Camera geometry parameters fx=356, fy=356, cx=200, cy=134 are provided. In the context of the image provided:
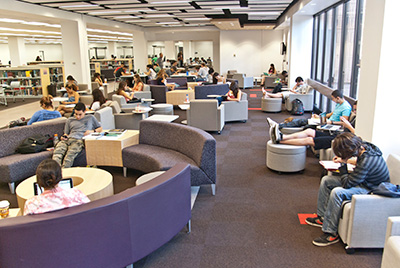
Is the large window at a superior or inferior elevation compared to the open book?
superior

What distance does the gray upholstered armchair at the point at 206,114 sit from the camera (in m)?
8.23

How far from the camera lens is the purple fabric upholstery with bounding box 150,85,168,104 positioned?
1195 cm

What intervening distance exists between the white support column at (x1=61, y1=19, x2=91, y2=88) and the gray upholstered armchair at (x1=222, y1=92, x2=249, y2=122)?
736 centimetres

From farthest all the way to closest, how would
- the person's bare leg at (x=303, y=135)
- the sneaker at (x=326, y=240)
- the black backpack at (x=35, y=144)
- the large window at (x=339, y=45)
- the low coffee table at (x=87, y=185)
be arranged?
1. the large window at (x=339, y=45)
2. the person's bare leg at (x=303, y=135)
3. the black backpack at (x=35, y=144)
4. the low coffee table at (x=87, y=185)
5. the sneaker at (x=326, y=240)

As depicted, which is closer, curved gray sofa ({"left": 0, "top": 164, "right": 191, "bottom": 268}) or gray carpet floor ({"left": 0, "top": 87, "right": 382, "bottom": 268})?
curved gray sofa ({"left": 0, "top": 164, "right": 191, "bottom": 268})

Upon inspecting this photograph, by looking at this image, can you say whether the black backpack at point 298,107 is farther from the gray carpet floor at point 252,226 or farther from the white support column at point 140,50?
the white support column at point 140,50

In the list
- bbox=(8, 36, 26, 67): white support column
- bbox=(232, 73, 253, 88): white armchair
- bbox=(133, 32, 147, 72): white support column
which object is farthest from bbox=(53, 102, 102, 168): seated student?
bbox=(8, 36, 26, 67): white support column

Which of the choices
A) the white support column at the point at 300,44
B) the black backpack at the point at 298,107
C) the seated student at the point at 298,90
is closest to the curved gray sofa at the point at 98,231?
the black backpack at the point at 298,107

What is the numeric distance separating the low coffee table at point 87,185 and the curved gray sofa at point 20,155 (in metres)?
1.12

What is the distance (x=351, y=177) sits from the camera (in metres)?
3.53

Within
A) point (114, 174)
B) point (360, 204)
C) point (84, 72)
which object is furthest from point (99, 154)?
point (84, 72)

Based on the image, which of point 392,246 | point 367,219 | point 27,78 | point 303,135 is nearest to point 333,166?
point 367,219

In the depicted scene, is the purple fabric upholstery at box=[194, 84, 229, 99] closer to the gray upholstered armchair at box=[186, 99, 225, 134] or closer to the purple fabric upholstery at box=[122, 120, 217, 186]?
the gray upholstered armchair at box=[186, 99, 225, 134]

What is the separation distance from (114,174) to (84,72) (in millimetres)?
9541
